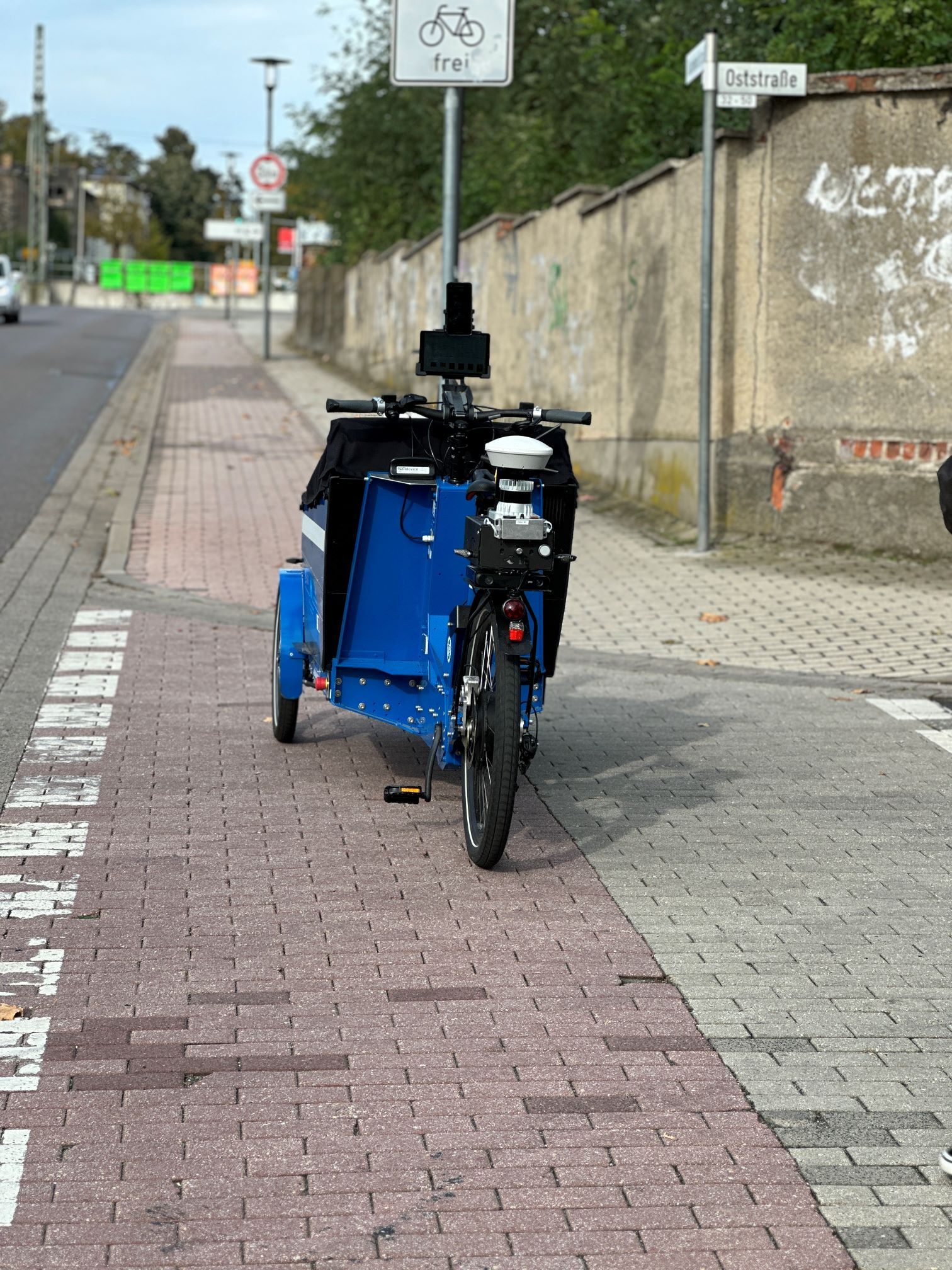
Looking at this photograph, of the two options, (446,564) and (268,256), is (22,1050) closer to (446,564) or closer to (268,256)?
(446,564)

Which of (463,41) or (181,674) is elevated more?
(463,41)

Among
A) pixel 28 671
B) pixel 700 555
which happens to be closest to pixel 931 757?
pixel 28 671

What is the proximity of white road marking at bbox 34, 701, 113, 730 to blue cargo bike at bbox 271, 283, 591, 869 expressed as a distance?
4.08 feet

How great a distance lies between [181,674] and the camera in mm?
8859

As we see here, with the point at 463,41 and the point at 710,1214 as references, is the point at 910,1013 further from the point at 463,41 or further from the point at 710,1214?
the point at 463,41

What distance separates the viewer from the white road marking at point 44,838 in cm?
588

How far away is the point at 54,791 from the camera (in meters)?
6.62

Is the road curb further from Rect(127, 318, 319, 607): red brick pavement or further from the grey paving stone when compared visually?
the grey paving stone

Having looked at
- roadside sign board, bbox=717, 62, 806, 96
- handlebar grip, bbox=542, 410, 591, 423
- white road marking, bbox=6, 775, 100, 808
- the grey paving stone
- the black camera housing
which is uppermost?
roadside sign board, bbox=717, 62, 806, 96

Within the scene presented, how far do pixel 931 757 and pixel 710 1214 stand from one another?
4329 millimetres

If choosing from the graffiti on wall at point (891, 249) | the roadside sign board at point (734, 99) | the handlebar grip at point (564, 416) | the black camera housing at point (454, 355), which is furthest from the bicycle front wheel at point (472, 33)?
the handlebar grip at point (564, 416)

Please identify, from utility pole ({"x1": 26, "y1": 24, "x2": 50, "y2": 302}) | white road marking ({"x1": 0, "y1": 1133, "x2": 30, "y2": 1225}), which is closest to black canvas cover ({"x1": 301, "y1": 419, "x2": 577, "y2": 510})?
white road marking ({"x1": 0, "y1": 1133, "x2": 30, "y2": 1225})

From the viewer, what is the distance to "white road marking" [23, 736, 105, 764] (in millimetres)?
7090

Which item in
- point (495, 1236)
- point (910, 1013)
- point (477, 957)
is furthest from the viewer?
point (477, 957)
